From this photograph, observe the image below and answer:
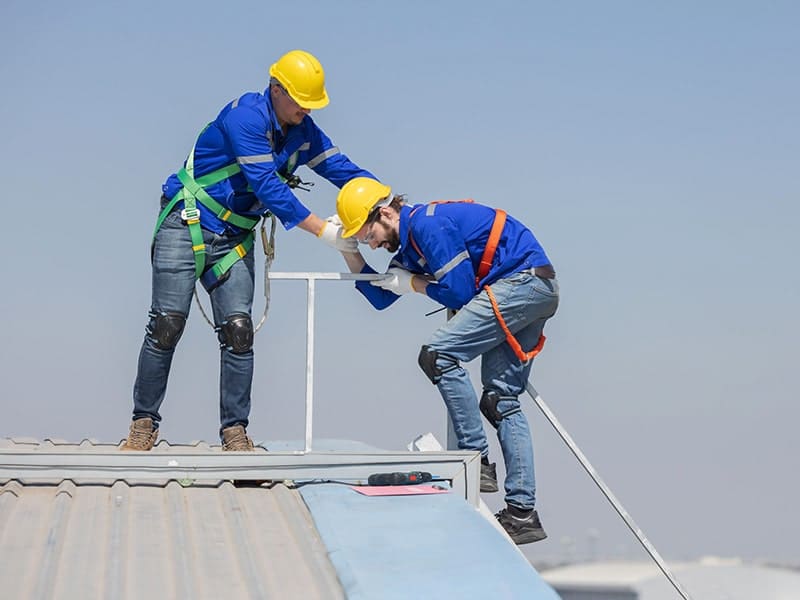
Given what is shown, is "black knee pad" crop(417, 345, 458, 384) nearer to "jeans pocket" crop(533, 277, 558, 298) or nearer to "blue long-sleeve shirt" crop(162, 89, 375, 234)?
"jeans pocket" crop(533, 277, 558, 298)

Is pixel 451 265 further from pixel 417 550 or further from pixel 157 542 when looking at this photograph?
pixel 157 542

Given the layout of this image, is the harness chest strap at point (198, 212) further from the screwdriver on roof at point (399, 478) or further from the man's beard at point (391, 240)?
the screwdriver on roof at point (399, 478)

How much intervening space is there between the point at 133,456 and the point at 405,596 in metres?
2.37

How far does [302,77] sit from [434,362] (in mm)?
1869

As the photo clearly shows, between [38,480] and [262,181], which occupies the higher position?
[262,181]

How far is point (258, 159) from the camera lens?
23.9 feet

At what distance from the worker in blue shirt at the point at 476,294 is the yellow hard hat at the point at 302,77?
0.62m

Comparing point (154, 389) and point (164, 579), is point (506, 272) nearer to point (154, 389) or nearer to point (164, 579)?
point (154, 389)

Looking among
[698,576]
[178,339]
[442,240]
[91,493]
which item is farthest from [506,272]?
[698,576]

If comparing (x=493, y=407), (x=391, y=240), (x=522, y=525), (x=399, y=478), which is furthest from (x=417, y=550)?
(x=391, y=240)

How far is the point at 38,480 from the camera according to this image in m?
6.84

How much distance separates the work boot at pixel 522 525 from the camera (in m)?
7.13

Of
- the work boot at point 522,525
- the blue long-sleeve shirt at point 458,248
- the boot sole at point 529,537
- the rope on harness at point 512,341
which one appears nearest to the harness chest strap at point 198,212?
the blue long-sleeve shirt at point 458,248

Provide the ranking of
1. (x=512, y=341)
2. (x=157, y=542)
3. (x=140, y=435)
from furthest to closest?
(x=140, y=435) < (x=512, y=341) < (x=157, y=542)
